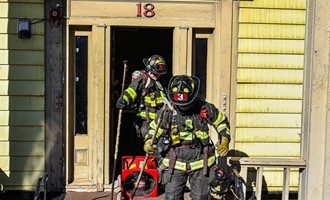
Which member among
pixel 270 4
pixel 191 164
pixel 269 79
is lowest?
pixel 191 164

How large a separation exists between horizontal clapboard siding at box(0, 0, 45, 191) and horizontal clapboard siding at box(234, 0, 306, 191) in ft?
8.77

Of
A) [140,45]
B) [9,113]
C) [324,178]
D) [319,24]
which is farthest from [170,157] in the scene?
[140,45]

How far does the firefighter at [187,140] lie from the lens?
204 inches

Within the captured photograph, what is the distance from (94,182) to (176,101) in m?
2.26

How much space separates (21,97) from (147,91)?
168 cm

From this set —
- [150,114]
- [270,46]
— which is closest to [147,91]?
[150,114]

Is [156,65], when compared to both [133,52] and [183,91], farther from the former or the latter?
[133,52]

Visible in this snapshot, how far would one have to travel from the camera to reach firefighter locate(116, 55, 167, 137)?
6.27 meters

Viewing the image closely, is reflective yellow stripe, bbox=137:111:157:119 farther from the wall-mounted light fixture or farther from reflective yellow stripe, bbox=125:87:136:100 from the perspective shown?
the wall-mounted light fixture

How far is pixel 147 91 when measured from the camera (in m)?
6.39

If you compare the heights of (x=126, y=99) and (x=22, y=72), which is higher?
(x=22, y=72)

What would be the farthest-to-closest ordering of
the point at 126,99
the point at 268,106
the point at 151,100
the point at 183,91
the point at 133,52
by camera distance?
the point at 133,52, the point at 268,106, the point at 151,100, the point at 126,99, the point at 183,91

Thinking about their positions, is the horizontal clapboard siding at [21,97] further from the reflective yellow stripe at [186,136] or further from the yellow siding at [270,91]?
the yellow siding at [270,91]

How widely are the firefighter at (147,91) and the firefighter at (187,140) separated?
1073mm
